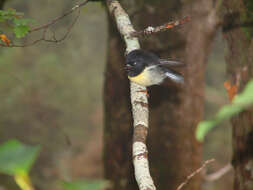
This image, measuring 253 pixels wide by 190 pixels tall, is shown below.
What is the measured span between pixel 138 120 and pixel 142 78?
0.65 metres

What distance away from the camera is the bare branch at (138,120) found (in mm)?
1617

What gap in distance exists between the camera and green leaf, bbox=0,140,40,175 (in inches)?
27.9

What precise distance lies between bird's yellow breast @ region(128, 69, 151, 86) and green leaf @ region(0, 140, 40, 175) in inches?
73.3

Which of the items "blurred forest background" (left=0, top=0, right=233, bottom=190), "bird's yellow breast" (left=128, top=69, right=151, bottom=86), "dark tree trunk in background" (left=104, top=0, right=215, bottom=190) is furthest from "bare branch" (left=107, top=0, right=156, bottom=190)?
"blurred forest background" (left=0, top=0, right=233, bottom=190)

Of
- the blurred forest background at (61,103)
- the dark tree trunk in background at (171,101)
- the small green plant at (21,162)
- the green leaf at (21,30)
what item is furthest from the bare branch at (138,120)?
the blurred forest background at (61,103)

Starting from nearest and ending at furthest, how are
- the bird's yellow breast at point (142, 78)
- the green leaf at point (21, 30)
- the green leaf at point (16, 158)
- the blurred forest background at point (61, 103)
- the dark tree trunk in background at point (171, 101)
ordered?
the green leaf at point (16, 158)
the green leaf at point (21, 30)
the bird's yellow breast at point (142, 78)
the dark tree trunk in background at point (171, 101)
the blurred forest background at point (61, 103)

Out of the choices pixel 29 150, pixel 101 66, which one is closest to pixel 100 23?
pixel 101 66

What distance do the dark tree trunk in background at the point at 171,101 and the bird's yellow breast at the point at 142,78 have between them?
1.24 metres

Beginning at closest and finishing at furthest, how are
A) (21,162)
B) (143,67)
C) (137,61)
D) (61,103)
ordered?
(21,162)
(137,61)
(143,67)
(61,103)

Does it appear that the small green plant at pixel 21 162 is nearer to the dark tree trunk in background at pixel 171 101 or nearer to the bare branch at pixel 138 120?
the bare branch at pixel 138 120

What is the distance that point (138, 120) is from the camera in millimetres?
2055

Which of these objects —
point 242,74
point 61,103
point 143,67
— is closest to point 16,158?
point 143,67

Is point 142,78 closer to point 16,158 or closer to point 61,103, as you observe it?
point 16,158

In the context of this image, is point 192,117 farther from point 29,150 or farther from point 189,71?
point 29,150
